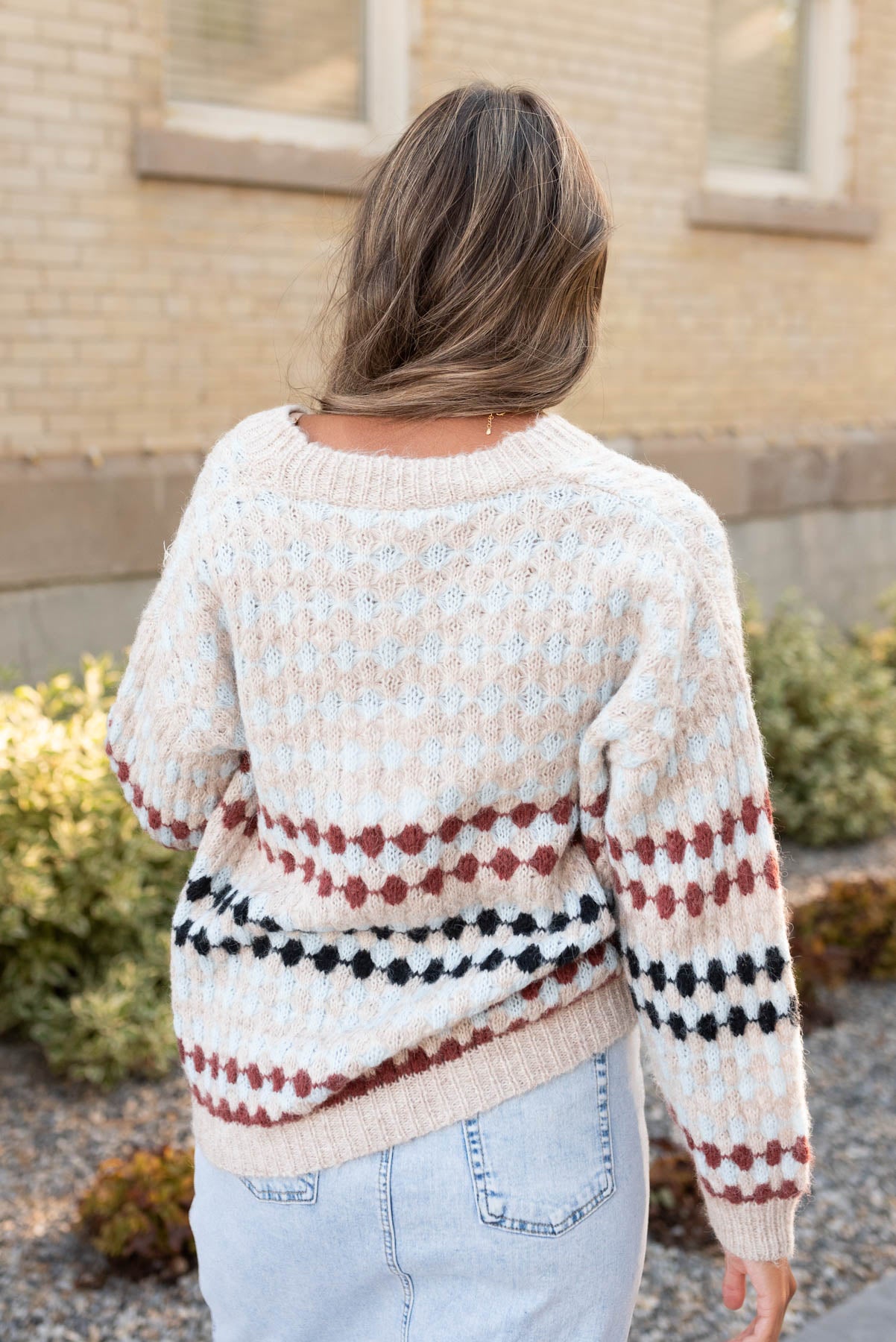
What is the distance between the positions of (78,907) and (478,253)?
2.96 meters

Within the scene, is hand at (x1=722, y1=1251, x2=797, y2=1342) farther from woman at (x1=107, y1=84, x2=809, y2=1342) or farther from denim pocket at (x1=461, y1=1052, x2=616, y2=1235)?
denim pocket at (x1=461, y1=1052, x2=616, y2=1235)

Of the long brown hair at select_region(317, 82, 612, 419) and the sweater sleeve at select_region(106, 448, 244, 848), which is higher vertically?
the long brown hair at select_region(317, 82, 612, 419)

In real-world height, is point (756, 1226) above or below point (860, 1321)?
above

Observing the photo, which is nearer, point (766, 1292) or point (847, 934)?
point (766, 1292)

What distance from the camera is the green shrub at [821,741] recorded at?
20.4 ft

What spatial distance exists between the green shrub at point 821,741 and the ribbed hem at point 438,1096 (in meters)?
4.78

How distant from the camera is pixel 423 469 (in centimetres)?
132

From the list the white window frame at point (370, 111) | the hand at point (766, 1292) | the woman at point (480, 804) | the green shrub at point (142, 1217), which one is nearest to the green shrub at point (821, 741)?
the white window frame at point (370, 111)

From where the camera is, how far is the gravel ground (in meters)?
2.80

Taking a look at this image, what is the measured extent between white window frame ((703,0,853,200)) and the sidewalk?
6.88 metres

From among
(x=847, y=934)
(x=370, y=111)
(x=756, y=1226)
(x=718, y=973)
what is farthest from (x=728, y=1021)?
(x=370, y=111)

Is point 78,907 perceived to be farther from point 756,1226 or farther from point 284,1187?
point 756,1226

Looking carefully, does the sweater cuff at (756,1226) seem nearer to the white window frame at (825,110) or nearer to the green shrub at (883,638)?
the green shrub at (883,638)

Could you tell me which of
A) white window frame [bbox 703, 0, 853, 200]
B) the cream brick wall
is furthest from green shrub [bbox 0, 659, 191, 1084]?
white window frame [bbox 703, 0, 853, 200]
